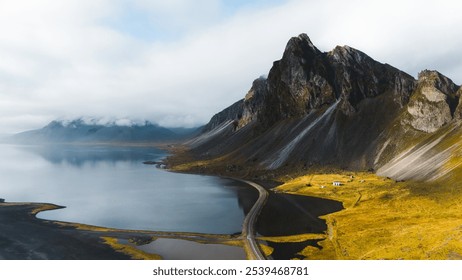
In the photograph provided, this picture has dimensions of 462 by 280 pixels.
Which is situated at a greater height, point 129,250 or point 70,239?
point 70,239

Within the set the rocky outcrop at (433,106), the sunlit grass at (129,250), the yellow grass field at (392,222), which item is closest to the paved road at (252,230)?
the yellow grass field at (392,222)

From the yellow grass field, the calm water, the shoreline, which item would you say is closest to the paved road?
the calm water

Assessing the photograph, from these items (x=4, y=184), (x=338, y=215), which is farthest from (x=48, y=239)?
(x=4, y=184)

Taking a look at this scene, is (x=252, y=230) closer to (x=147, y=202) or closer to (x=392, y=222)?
(x=392, y=222)

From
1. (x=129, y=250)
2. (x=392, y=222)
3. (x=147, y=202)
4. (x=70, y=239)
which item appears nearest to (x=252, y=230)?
(x=129, y=250)

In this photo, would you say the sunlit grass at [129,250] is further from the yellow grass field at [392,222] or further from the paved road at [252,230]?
the yellow grass field at [392,222]

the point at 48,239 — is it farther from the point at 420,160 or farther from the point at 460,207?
the point at 420,160

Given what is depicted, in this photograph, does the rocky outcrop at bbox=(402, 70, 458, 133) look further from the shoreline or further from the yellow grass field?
the shoreline

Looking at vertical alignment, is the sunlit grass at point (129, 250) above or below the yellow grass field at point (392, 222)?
below

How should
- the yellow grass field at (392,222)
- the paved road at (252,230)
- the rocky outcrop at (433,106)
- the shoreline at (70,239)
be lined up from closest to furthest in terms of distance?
the yellow grass field at (392,222) → the paved road at (252,230) → the shoreline at (70,239) → the rocky outcrop at (433,106)
